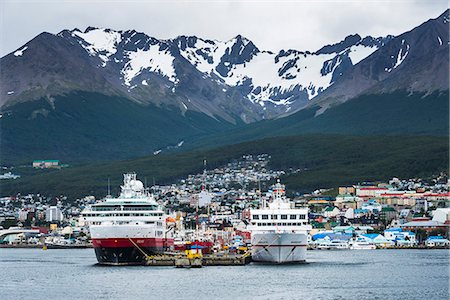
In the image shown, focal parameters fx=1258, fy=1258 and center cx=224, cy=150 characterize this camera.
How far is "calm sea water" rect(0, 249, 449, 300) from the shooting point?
81688mm

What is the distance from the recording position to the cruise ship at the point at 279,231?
343 ft

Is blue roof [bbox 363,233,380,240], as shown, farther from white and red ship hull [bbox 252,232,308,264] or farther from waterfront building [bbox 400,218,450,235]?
white and red ship hull [bbox 252,232,308,264]

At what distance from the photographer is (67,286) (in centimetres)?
8944

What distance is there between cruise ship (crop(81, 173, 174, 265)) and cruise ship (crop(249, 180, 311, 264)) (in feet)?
29.5

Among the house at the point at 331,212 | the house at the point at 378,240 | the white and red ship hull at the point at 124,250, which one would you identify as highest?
the house at the point at 331,212

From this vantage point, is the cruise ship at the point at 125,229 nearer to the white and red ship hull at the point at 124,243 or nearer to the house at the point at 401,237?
the white and red ship hull at the point at 124,243

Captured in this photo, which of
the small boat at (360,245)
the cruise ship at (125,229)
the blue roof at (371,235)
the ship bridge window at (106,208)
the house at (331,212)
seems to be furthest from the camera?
the house at (331,212)

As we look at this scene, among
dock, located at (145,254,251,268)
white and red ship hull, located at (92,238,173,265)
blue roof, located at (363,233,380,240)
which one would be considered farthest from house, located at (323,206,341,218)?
white and red ship hull, located at (92,238,173,265)

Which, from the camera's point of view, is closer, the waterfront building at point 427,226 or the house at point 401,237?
the house at point 401,237

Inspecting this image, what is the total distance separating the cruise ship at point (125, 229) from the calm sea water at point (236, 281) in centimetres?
221

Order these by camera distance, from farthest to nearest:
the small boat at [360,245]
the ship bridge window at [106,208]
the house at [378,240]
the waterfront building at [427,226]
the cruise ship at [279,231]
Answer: the waterfront building at [427,226] → the house at [378,240] → the small boat at [360,245] → the ship bridge window at [106,208] → the cruise ship at [279,231]

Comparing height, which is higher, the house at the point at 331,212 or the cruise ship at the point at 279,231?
the house at the point at 331,212

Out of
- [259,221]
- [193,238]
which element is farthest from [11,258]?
[259,221]

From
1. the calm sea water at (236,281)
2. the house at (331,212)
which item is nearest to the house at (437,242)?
the house at (331,212)
